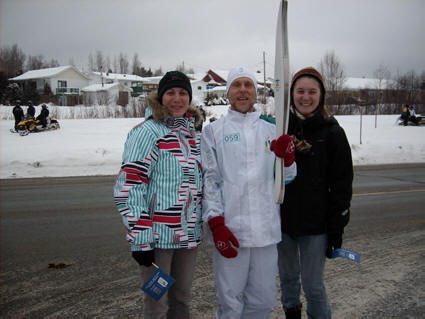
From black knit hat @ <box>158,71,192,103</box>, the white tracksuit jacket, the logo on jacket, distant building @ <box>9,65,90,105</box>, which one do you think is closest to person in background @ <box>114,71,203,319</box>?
black knit hat @ <box>158,71,192,103</box>

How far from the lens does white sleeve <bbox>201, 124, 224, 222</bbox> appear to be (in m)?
2.48

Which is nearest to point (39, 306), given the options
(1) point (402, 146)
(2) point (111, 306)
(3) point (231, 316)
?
(2) point (111, 306)

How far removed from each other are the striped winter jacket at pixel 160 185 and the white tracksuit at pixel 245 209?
0.12 m

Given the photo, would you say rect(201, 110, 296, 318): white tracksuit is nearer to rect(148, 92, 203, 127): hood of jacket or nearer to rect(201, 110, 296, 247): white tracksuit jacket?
rect(201, 110, 296, 247): white tracksuit jacket

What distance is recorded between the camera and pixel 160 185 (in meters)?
2.44

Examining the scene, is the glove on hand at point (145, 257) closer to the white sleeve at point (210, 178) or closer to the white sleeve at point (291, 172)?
the white sleeve at point (210, 178)

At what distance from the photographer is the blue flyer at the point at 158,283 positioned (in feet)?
7.79

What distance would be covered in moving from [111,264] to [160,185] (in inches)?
97.8

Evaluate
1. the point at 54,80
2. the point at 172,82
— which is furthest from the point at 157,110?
the point at 54,80

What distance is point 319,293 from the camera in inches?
109

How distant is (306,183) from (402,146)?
16.3 m

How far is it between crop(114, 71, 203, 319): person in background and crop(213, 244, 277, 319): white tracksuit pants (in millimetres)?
279

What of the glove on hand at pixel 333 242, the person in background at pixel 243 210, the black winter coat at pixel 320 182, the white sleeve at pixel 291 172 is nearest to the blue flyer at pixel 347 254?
the glove on hand at pixel 333 242

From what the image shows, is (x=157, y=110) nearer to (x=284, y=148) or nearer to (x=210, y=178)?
(x=210, y=178)
